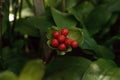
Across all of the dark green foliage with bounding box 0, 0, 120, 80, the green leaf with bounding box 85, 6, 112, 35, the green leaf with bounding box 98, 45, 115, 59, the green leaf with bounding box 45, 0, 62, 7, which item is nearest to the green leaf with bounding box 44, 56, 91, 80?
the dark green foliage with bounding box 0, 0, 120, 80

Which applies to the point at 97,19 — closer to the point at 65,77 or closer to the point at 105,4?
the point at 105,4

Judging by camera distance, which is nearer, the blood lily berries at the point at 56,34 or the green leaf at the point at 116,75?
the blood lily berries at the point at 56,34

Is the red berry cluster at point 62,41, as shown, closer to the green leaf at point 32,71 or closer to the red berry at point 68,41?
the red berry at point 68,41

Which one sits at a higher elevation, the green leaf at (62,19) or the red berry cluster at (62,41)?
the red berry cluster at (62,41)

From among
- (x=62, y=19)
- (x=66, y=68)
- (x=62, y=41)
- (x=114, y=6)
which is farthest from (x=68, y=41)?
(x=114, y=6)

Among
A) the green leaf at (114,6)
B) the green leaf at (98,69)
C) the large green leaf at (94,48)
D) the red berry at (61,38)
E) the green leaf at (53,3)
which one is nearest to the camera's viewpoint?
the red berry at (61,38)

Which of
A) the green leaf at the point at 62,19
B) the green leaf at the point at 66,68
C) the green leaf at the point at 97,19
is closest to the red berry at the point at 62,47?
the green leaf at the point at 66,68

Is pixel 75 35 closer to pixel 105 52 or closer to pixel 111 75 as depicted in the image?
pixel 111 75
